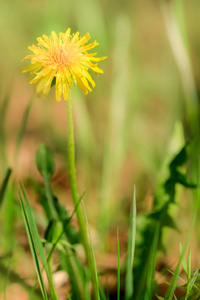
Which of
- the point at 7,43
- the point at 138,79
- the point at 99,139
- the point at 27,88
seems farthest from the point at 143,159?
the point at 7,43

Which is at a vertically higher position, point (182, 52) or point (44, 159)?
point (182, 52)

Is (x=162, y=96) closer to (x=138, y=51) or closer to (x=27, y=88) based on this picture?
(x=138, y=51)

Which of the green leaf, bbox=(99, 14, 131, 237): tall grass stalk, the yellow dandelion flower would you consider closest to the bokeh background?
bbox=(99, 14, 131, 237): tall grass stalk

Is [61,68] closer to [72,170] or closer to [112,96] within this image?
[72,170]

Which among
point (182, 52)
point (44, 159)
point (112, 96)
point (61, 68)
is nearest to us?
point (61, 68)

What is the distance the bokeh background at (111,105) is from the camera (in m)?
1.22

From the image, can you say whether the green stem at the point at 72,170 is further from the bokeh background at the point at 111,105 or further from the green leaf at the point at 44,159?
the bokeh background at the point at 111,105

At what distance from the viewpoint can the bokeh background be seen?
1222 millimetres

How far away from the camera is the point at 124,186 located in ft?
4.53

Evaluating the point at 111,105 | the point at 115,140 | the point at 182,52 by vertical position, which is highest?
the point at 182,52

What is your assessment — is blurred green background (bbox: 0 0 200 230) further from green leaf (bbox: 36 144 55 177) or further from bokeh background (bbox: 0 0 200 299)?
green leaf (bbox: 36 144 55 177)

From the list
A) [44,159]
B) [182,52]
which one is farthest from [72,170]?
[182,52]

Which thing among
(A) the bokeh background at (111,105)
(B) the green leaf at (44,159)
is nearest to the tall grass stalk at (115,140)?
(A) the bokeh background at (111,105)

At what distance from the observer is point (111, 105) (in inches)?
53.2
